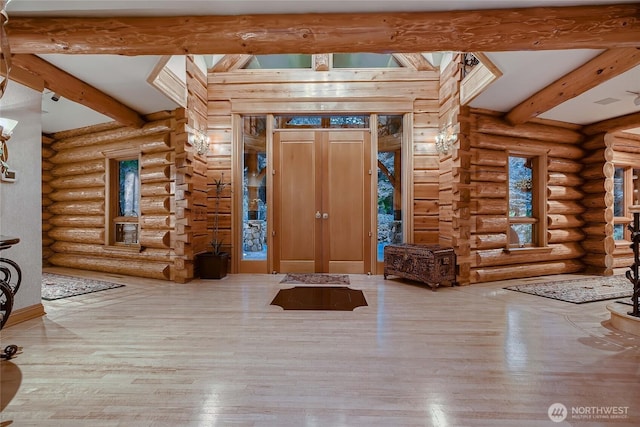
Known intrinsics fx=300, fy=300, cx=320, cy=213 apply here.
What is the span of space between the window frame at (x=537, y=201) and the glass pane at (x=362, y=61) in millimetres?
2816

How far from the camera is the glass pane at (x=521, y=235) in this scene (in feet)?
18.0

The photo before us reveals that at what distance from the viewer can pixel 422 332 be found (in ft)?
9.21

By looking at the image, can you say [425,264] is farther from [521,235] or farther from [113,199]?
[113,199]

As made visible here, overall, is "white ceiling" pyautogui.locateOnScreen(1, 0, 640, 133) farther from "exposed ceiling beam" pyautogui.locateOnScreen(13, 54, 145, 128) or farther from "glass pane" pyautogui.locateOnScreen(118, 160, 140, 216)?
"glass pane" pyautogui.locateOnScreen(118, 160, 140, 216)

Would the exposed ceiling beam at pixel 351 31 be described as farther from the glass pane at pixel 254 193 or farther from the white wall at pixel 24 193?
the glass pane at pixel 254 193

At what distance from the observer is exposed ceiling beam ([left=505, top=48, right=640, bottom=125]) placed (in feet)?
10.2

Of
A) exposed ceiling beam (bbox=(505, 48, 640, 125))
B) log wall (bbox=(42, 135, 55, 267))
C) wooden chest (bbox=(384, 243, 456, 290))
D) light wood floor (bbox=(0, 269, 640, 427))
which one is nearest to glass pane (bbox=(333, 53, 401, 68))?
exposed ceiling beam (bbox=(505, 48, 640, 125))

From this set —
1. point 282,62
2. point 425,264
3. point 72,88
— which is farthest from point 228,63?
point 425,264

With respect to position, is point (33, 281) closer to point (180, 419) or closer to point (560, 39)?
point (180, 419)

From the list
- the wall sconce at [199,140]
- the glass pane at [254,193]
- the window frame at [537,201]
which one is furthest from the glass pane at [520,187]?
the wall sconce at [199,140]

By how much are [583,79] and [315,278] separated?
448 cm

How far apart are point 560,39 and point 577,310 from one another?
2858mm

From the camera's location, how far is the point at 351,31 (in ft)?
8.80

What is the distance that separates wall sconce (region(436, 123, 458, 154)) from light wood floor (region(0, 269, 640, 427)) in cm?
264
